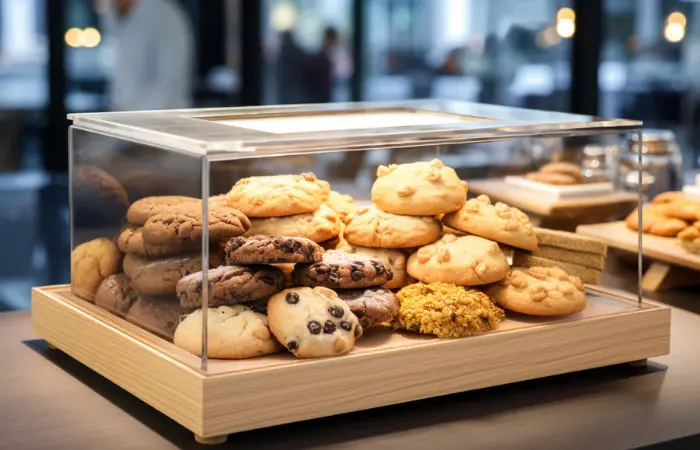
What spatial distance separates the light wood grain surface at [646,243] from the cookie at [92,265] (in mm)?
704

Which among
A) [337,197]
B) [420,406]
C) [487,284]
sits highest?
[337,197]

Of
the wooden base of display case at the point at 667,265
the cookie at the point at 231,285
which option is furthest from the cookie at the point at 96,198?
the wooden base of display case at the point at 667,265

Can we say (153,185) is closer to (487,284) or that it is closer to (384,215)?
(384,215)

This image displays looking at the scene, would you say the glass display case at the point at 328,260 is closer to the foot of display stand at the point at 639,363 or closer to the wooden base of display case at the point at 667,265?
the foot of display stand at the point at 639,363

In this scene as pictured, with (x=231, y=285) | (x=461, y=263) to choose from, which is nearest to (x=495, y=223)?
(x=461, y=263)

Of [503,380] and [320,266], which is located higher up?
[320,266]

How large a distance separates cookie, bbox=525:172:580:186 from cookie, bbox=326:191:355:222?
11.0 inches

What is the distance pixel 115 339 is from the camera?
61.7 inches

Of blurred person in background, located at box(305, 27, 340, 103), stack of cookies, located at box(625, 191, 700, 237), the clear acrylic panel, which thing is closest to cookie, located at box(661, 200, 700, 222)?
stack of cookies, located at box(625, 191, 700, 237)

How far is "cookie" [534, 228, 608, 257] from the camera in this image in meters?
1.73

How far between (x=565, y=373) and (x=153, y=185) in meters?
0.66

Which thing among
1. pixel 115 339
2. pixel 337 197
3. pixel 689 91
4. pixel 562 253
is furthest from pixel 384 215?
pixel 689 91

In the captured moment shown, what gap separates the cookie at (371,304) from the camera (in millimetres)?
1525

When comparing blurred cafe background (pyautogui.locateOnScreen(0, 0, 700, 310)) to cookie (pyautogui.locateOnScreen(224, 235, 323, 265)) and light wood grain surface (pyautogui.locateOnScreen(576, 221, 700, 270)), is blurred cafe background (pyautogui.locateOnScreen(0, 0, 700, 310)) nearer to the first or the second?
light wood grain surface (pyautogui.locateOnScreen(576, 221, 700, 270))
